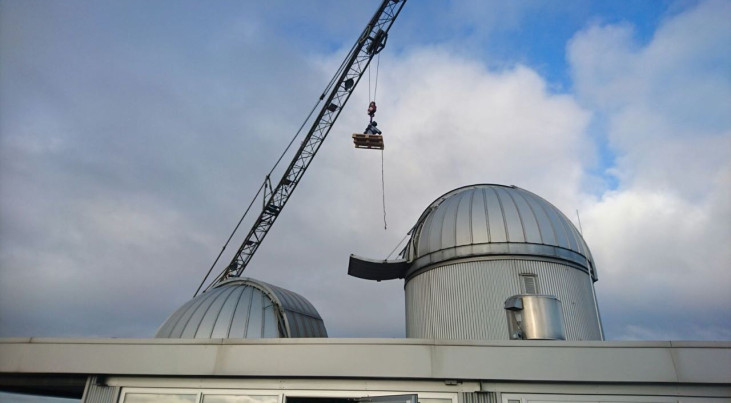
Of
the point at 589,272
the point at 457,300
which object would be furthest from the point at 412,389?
the point at 589,272

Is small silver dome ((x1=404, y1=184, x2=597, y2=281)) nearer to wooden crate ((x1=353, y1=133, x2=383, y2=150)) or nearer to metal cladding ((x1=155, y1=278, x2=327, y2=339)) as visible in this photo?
metal cladding ((x1=155, y1=278, x2=327, y2=339))

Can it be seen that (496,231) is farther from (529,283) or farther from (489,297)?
(489,297)

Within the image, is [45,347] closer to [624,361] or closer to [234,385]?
[234,385]

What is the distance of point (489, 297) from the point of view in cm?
1355

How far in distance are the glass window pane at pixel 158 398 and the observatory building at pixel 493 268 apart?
794 cm

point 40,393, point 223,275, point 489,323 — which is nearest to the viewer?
point 40,393

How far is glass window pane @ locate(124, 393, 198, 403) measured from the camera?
28.2 feet

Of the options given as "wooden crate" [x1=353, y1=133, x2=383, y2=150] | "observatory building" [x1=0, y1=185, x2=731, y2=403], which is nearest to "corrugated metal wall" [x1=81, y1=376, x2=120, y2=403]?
"observatory building" [x1=0, y1=185, x2=731, y2=403]

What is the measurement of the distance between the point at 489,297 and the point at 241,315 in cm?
850

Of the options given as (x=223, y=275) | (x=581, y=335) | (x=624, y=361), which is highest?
(x=223, y=275)

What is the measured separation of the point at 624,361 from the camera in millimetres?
7785

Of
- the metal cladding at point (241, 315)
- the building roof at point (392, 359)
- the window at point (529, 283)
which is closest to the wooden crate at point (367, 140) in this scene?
the metal cladding at point (241, 315)

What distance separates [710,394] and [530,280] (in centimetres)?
620

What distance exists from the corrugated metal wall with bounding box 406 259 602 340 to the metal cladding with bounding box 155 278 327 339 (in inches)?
190
